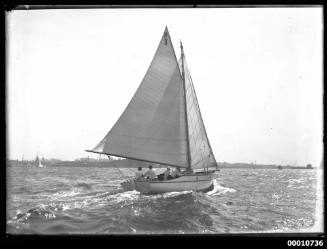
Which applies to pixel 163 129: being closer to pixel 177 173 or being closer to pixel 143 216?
pixel 177 173

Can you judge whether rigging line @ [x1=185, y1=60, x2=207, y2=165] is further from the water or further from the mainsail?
the water

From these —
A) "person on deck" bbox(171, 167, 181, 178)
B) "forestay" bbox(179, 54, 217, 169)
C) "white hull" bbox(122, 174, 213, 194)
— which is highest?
"forestay" bbox(179, 54, 217, 169)

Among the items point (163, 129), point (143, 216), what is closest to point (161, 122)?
point (163, 129)

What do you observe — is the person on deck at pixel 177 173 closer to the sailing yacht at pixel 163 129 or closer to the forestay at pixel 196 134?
the sailing yacht at pixel 163 129

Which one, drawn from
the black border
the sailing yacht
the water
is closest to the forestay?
the sailing yacht

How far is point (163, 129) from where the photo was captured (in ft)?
61.2

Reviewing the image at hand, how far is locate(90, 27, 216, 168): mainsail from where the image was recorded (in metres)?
17.7

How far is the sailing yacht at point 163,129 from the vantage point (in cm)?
1770
